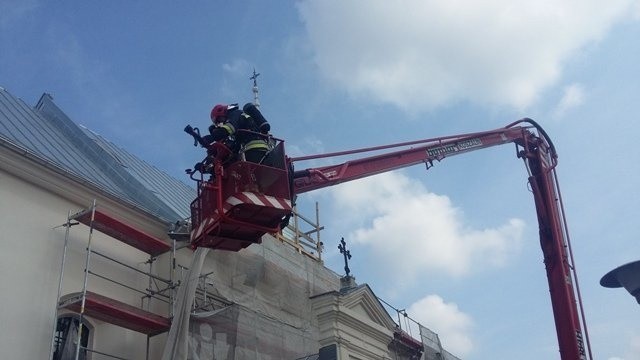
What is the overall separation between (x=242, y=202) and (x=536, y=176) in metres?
10.3

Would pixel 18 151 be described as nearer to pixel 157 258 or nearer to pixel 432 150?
pixel 157 258

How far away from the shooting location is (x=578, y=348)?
16078 mm

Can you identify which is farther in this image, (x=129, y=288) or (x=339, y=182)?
(x=339, y=182)

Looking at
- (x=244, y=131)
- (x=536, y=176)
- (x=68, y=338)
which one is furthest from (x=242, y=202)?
(x=536, y=176)

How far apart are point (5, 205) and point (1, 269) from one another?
122 cm

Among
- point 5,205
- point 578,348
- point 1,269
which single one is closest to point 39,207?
point 5,205

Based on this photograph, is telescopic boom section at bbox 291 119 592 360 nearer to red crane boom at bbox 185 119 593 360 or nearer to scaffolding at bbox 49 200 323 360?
red crane boom at bbox 185 119 593 360

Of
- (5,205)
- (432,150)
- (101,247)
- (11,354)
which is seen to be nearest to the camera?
(11,354)

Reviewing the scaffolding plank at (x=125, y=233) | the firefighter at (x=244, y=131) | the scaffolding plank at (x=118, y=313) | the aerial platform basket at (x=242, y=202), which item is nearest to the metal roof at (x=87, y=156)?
the scaffolding plank at (x=125, y=233)

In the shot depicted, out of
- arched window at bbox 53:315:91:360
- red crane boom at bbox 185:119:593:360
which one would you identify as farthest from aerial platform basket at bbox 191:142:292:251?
arched window at bbox 53:315:91:360

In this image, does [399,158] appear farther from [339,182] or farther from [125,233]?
[125,233]

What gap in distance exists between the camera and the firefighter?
490 inches

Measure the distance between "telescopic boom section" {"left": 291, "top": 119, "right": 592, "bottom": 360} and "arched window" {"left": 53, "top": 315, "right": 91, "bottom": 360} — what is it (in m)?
4.75

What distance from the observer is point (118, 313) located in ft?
42.2
